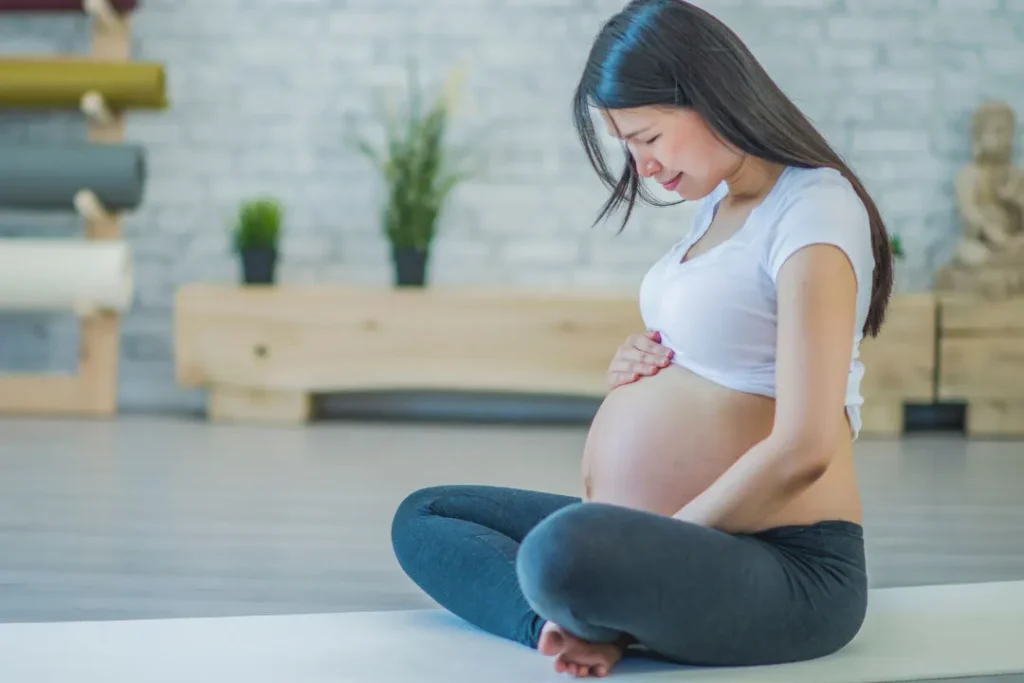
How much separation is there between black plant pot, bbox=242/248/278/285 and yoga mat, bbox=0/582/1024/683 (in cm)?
267

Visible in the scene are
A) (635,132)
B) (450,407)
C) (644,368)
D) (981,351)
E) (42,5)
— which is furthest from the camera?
(450,407)

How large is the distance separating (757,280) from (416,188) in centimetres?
301

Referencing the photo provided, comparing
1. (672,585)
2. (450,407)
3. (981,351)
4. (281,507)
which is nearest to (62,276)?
(450,407)

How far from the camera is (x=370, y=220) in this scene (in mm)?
4625

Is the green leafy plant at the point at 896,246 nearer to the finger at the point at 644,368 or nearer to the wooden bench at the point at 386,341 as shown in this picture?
the wooden bench at the point at 386,341

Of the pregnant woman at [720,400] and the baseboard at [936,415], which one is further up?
the pregnant woman at [720,400]

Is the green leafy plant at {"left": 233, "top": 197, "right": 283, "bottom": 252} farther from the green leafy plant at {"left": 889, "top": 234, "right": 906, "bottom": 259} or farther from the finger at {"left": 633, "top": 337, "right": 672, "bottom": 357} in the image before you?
the finger at {"left": 633, "top": 337, "right": 672, "bottom": 357}

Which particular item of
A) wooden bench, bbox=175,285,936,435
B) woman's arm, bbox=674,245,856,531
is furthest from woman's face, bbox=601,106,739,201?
wooden bench, bbox=175,285,936,435

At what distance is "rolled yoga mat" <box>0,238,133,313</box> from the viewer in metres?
4.16

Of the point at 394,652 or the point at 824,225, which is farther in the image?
the point at 394,652

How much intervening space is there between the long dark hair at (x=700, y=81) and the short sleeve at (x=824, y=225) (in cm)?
4

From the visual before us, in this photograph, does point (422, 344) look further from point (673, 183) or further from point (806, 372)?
point (806, 372)

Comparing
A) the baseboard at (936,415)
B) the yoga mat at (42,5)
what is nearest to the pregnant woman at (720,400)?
the baseboard at (936,415)

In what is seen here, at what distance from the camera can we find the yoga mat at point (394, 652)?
1428mm
